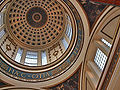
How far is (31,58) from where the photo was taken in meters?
14.9

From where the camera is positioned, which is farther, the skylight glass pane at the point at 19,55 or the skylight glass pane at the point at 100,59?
the skylight glass pane at the point at 19,55

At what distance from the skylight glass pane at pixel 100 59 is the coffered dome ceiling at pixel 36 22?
7.32m

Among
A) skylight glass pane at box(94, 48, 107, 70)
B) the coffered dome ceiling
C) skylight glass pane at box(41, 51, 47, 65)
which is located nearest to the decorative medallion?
the coffered dome ceiling

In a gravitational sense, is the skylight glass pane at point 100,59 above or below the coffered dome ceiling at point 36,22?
below

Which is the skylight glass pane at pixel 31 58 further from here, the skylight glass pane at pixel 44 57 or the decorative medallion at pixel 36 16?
the decorative medallion at pixel 36 16

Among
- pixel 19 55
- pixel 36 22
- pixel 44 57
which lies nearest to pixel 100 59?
pixel 44 57

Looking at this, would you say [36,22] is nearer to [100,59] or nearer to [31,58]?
[31,58]

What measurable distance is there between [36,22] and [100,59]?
36.5 feet

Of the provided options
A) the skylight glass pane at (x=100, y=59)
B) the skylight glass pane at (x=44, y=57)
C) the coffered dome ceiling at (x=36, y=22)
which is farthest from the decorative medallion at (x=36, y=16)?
the skylight glass pane at (x=100, y=59)

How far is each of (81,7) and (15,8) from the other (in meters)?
9.66

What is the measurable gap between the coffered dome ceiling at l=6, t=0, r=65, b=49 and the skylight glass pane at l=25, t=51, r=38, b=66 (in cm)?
113

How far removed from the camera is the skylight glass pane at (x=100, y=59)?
28.1 ft

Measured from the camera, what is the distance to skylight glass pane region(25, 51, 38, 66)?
13.7 meters

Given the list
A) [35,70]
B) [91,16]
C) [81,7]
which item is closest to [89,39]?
[91,16]
